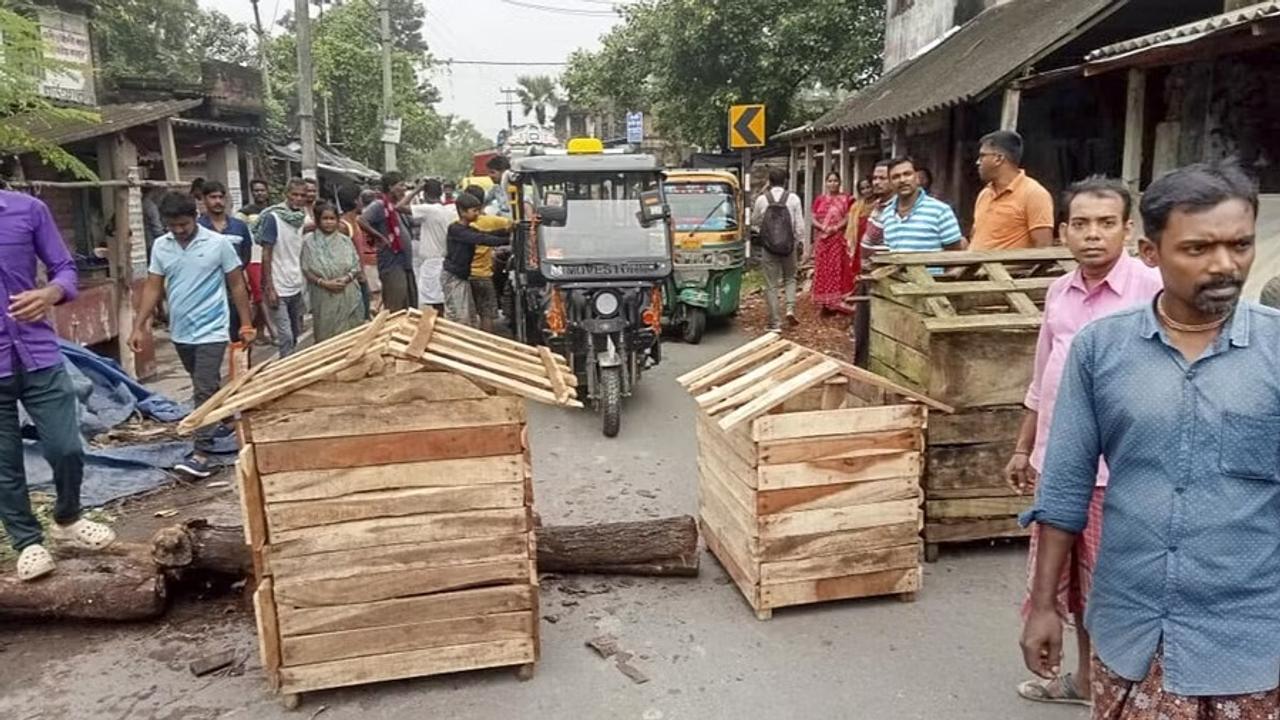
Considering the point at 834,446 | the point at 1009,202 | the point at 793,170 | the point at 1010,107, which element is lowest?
the point at 834,446

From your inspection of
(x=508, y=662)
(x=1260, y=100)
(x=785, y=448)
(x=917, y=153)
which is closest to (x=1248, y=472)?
(x=785, y=448)

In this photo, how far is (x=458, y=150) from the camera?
93.1 m

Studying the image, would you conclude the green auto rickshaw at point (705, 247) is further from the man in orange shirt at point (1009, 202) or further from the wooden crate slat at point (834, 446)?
the wooden crate slat at point (834, 446)

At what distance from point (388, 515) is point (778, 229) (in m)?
7.64

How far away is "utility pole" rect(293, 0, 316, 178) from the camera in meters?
13.4

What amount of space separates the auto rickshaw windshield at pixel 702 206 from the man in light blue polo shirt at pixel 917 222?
5.76 m

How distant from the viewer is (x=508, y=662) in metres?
3.54

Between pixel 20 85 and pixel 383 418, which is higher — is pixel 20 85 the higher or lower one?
the higher one

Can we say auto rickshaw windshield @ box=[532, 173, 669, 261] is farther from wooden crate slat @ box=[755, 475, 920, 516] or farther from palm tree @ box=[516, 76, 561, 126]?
palm tree @ box=[516, 76, 561, 126]

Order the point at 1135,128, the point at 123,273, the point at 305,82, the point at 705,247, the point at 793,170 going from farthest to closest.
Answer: the point at 793,170 → the point at 305,82 → the point at 705,247 → the point at 123,273 → the point at 1135,128

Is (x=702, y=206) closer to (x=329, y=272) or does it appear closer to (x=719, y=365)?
(x=329, y=272)

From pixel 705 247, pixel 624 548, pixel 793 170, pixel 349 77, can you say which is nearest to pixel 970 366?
pixel 624 548

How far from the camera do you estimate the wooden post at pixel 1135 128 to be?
771 cm

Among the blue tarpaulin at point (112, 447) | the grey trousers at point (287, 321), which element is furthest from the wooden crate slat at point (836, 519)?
the grey trousers at point (287, 321)
